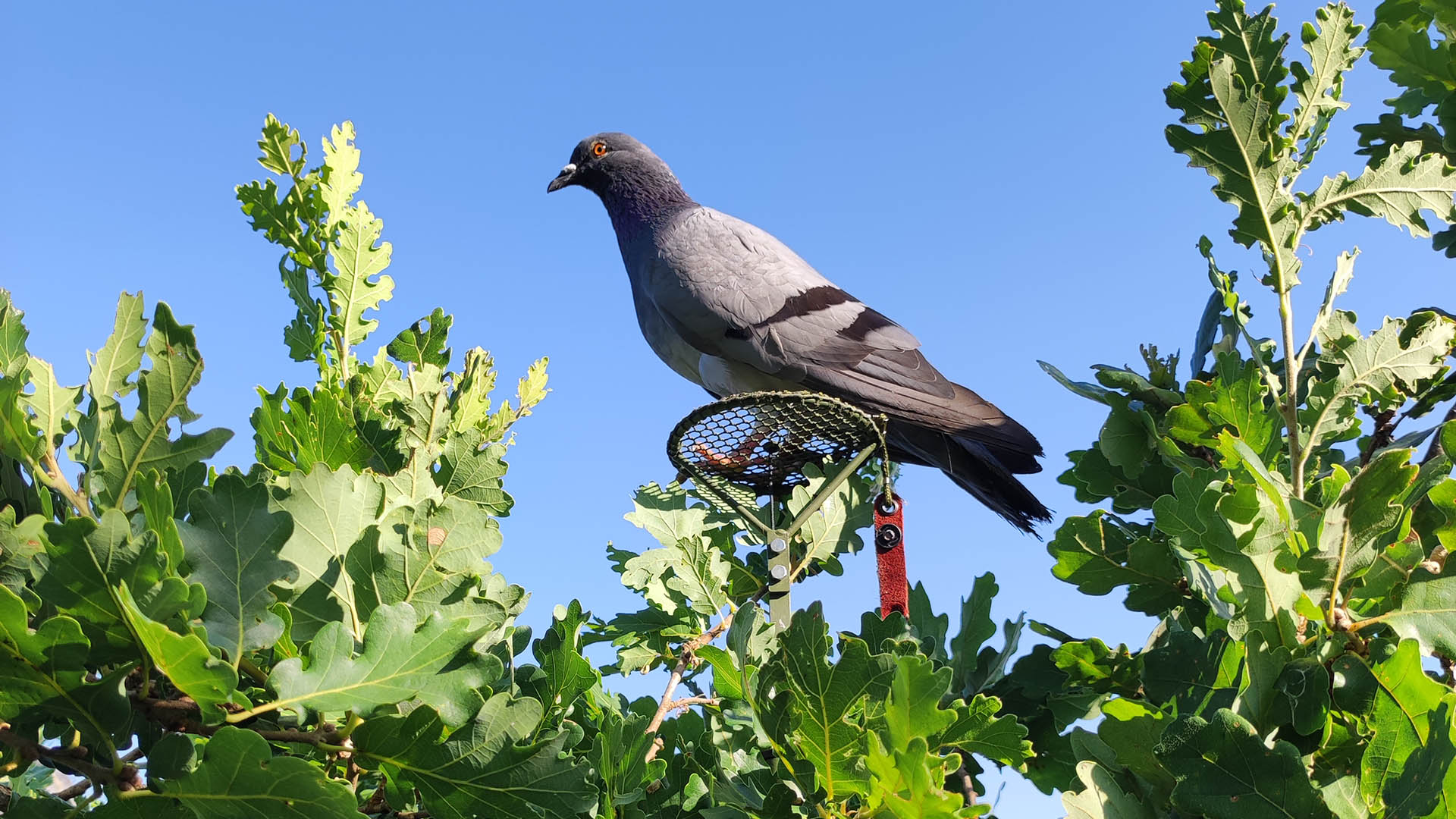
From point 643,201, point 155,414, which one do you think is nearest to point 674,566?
point 155,414

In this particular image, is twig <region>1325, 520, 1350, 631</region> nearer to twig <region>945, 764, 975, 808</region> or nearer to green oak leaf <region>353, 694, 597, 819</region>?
twig <region>945, 764, 975, 808</region>

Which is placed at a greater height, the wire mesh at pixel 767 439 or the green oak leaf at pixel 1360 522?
the wire mesh at pixel 767 439

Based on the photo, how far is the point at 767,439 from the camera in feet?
11.6

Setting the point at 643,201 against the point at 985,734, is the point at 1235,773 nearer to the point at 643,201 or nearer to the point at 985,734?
the point at 985,734

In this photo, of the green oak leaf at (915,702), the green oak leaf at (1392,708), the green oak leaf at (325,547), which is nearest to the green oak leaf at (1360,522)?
the green oak leaf at (1392,708)

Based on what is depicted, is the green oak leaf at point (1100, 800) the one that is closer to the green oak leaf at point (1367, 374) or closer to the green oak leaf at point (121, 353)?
the green oak leaf at point (1367, 374)

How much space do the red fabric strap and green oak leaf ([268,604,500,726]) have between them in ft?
4.33

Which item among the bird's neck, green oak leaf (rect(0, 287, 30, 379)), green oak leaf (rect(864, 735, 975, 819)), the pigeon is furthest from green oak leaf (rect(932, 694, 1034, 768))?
the bird's neck

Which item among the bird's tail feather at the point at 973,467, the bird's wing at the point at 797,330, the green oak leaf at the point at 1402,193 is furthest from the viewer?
the bird's wing at the point at 797,330

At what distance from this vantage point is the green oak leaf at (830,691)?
1.72 m

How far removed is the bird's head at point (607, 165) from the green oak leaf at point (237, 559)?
588cm

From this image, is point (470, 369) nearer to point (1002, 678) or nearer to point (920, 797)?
point (1002, 678)

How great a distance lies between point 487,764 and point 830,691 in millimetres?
543

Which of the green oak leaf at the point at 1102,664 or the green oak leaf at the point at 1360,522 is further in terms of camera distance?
the green oak leaf at the point at 1102,664
